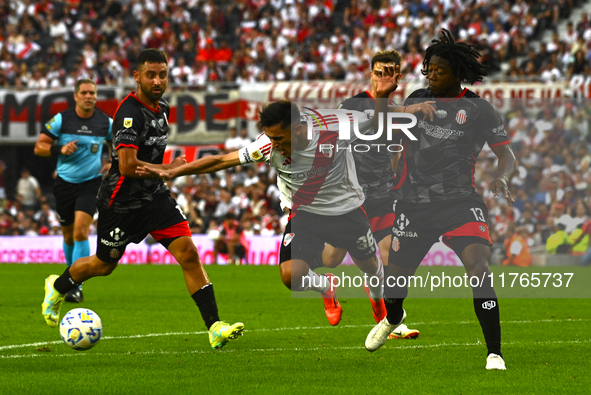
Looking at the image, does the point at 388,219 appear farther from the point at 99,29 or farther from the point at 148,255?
the point at 99,29

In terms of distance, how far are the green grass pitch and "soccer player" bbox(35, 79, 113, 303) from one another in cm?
120

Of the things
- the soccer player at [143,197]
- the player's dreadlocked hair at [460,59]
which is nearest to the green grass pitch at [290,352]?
the soccer player at [143,197]

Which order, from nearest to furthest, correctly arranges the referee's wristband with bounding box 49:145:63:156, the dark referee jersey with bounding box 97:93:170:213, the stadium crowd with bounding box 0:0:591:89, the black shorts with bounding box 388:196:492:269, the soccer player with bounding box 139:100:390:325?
the black shorts with bounding box 388:196:492:269
the soccer player with bounding box 139:100:390:325
the dark referee jersey with bounding box 97:93:170:213
the referee's wristband with bounding box 49:145:63:156
the stadium crowd with bounding box 0:0:591:89

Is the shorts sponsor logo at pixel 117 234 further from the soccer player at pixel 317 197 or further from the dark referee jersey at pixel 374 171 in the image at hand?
the dark referee jersey at pixel 374 171

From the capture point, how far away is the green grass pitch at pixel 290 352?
577cm

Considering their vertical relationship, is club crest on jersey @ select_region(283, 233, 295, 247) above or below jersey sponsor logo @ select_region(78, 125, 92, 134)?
below

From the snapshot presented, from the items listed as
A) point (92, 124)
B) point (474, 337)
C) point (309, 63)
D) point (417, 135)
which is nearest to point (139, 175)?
point (417, 135)

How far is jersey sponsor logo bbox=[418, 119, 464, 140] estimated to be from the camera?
22.0ft

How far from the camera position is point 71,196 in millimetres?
11312

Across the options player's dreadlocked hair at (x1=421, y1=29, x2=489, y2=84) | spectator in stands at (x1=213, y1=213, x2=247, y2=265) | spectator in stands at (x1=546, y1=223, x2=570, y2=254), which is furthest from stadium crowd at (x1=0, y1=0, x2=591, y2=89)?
player's dreadlocked hair at (x1=421, y1=29, x2=489, y2=84)

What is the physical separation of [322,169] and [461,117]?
1.32m

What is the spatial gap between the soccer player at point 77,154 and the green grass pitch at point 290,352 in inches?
47.2

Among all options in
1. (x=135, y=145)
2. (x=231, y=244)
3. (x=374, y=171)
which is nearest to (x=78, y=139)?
(x=135, y=145)

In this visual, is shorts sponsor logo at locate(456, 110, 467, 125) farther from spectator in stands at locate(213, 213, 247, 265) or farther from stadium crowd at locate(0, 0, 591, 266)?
spectator in stands at locate(213, 213, 247, 265)
